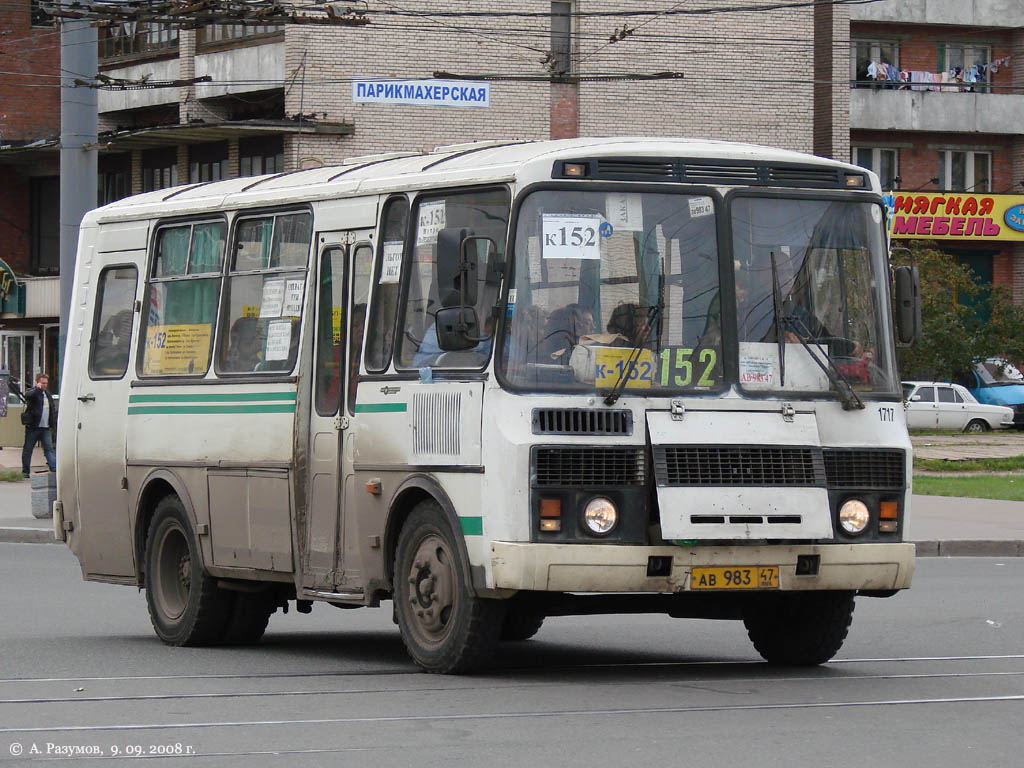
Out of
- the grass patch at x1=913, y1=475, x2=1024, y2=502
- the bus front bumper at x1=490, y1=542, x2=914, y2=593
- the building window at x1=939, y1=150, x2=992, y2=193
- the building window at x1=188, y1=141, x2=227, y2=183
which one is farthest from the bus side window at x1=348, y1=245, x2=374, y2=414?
the building window at x1=939, y1=150, x2=992, y2=193

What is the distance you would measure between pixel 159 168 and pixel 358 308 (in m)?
35.6

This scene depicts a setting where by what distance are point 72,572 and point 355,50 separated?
934 inches

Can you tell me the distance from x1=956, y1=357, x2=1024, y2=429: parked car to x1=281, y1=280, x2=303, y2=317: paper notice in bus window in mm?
41668

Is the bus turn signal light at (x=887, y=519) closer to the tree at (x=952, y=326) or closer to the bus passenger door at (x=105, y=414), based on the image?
the bus passenger door at (x=105, y=414)

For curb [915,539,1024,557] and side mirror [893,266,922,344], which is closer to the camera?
side mirror [893,266,922,344]

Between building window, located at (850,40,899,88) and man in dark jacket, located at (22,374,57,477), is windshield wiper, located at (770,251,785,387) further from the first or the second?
building window, located at (850,40,899,88)

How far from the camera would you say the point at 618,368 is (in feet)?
32.0

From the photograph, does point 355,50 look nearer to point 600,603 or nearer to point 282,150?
point 282,150

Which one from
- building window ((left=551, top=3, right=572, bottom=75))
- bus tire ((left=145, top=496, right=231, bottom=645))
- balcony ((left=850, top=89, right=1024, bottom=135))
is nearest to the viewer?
bus tire ((left=145, top=496, right=231, bottom=645))

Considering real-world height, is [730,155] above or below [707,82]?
below

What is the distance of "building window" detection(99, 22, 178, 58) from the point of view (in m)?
44.5

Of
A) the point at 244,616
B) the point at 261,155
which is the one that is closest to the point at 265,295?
the point at 244,616

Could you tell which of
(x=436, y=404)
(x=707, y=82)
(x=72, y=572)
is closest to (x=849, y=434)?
(x=436, y=404)

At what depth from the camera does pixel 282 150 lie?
41062 millimetres
